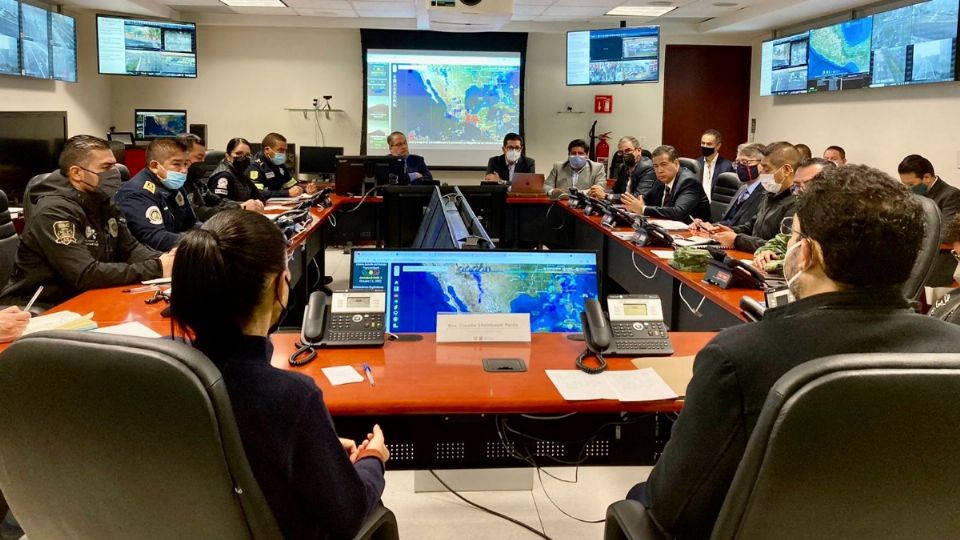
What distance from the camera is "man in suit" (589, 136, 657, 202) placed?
659 centimetres

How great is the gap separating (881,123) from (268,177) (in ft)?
18.7

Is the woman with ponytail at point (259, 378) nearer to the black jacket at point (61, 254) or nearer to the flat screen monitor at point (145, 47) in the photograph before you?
the black jacket at point (61, 254)

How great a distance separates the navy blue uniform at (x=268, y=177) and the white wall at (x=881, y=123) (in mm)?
5418

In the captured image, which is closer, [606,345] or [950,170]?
[606,345]

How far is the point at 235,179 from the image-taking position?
6.32 meters

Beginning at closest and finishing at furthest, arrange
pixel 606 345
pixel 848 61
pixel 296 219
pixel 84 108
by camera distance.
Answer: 1. pixel 606 345
2. pixel 296 219
3. pixel 848 61
4. pixel 84 108

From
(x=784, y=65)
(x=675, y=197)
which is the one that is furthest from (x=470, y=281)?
(x=784, y=65)

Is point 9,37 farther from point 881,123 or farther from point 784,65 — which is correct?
point 881,123

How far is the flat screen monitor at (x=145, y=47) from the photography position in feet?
25.6

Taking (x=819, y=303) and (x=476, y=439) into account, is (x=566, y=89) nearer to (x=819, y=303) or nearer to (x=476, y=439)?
(x=476, y=439)

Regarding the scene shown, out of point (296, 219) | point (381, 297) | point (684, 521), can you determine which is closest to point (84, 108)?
point (296, 219)

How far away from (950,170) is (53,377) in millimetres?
6845

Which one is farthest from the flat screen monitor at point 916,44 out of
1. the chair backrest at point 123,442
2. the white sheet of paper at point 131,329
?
the chair backrest at point 123,442

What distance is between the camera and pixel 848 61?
7066mm
